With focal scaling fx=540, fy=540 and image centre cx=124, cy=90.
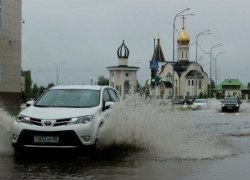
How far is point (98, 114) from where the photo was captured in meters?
11.3

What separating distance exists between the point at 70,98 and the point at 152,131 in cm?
212

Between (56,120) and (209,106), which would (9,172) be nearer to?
(56,120)

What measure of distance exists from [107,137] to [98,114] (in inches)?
21.0

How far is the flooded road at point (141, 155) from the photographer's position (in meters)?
9.09

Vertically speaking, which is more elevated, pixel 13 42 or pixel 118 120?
pixel 13 42

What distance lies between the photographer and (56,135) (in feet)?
34.1

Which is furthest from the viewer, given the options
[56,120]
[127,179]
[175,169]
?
[56,120]

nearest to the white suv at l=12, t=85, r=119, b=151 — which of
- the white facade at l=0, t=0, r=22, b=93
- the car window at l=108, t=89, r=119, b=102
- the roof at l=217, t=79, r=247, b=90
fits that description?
A: the car window at l=108, t=89, r=119, b=102

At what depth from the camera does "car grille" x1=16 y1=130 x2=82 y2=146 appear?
34.2 ft

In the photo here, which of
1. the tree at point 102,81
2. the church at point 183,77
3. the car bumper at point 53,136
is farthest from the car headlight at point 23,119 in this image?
the church at point 183,77

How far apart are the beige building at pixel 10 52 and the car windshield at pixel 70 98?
29.2m

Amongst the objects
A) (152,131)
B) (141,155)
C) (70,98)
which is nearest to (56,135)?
(70,98)

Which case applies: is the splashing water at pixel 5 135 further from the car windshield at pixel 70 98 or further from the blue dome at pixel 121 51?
the blue dome at pixel 121 51

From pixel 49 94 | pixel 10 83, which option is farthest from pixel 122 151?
pixel 10 83
